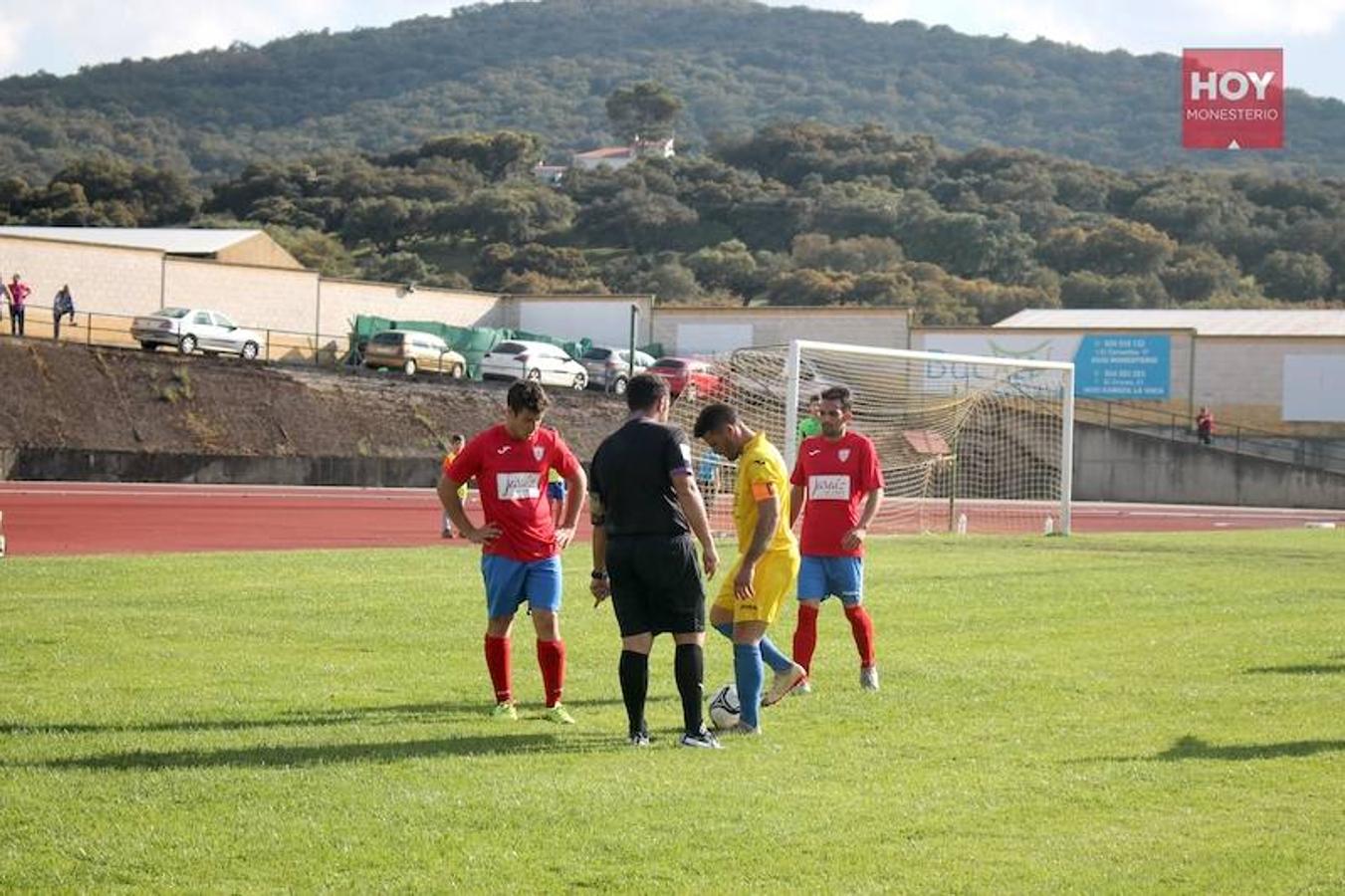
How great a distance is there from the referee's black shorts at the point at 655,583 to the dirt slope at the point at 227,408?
3689 cm

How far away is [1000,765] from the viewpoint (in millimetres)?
10016

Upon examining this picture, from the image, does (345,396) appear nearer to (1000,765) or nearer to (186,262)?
(186,262)

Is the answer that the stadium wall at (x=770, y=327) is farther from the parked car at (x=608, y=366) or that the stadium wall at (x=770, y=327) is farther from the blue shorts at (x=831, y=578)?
the blue shorts at (x=831, y=578)

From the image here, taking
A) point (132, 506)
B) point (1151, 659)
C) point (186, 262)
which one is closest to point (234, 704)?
point (1151, 659)

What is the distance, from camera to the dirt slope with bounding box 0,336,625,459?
156 feet

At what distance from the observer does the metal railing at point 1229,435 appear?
2350 inches

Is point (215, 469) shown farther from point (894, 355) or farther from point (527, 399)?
point (527, 399)

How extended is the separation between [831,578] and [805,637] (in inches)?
18.4

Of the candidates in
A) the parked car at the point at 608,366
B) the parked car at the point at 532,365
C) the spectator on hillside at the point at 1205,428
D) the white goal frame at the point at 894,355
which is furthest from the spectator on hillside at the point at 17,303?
the spectator on hillside at the point at 1205,428

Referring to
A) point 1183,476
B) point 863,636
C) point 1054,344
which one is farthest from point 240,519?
point 1054,344

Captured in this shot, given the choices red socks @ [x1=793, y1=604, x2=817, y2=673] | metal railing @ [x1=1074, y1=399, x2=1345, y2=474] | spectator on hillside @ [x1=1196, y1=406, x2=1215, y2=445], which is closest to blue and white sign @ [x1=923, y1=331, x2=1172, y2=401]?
metal railing @ [x1=1074, y1=399, x2=1345, y2=474]

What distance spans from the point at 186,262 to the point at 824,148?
92342 millimetres

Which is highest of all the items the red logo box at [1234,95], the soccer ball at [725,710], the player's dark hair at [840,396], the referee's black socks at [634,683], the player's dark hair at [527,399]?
the red logo box at [1234,95]

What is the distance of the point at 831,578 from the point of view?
13125 millimetres
